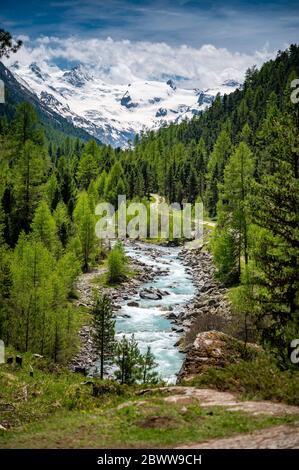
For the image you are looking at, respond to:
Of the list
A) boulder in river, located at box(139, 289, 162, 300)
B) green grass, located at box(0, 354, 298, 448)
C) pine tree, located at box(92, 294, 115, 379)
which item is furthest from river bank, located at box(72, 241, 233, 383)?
green grass, located at box(0, 354, 298, 448)

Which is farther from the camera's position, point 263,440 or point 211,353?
point 211,353

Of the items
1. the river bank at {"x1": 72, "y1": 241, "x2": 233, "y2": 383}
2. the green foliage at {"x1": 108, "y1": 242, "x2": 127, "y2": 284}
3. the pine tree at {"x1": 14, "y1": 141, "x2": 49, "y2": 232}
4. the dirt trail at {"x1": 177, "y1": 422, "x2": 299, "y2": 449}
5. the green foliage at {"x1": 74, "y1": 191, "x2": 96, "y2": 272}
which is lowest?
the river bank at {"x1": 72, "y1": 241, "x2": 233, "y2": 383}

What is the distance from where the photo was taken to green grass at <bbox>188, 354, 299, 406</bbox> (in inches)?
648

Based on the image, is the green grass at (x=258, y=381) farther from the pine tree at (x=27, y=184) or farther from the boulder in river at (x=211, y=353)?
the pine tree at (x=27, y=184)

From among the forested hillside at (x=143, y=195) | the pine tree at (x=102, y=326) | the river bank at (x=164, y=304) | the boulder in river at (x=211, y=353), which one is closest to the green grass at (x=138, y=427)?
the forested hillside at (x=143, y=195)

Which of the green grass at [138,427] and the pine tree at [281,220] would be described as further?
the pine tree at [281,220]

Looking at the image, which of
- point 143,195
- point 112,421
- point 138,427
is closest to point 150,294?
point 112,421

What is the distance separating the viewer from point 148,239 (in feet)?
333

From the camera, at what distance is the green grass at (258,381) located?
54.0ft

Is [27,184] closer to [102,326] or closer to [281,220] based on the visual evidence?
[102,326]

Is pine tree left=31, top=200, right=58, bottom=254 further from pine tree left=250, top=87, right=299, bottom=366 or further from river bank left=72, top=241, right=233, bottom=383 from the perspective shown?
pine tree left=250, top=87, right=299, bottom=366

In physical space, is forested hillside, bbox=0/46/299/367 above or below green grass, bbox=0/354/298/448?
above

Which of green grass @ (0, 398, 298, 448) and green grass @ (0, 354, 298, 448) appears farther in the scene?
green grass @ (0, 354, 298, 448)

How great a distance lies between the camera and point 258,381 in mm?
17859
